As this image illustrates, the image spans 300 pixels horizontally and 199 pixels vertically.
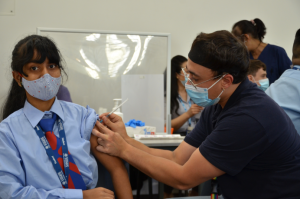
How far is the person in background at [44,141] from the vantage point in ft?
3.52

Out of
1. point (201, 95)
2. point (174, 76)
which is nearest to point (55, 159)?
point (201, 95)

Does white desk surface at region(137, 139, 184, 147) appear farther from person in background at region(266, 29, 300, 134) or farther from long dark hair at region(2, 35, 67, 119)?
long dark hair at region(2, 35, 67, 119)

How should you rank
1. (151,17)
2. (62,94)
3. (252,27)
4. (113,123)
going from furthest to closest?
(151,17) → (252,27) → (62,94) → (113,123)

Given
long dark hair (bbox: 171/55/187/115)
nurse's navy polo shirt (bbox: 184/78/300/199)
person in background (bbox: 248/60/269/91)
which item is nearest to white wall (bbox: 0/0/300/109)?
long dark hair (bbox: 171/55/187/115)

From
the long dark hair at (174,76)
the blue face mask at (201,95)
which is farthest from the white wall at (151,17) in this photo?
the blue face mask at (201,95)

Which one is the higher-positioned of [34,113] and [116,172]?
[34,113]

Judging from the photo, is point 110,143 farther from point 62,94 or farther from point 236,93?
point 62,94

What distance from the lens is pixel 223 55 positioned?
3.88 feet

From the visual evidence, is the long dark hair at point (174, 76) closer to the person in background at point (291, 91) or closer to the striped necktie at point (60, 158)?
the person in background at point (291, 91)

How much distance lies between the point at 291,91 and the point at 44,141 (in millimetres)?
1458

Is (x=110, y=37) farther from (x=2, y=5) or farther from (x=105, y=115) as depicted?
(x=105, y=115)

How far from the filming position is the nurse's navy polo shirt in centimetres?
108

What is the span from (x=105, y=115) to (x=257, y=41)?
2093mm

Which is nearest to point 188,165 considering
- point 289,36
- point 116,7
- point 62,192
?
point 62,192
